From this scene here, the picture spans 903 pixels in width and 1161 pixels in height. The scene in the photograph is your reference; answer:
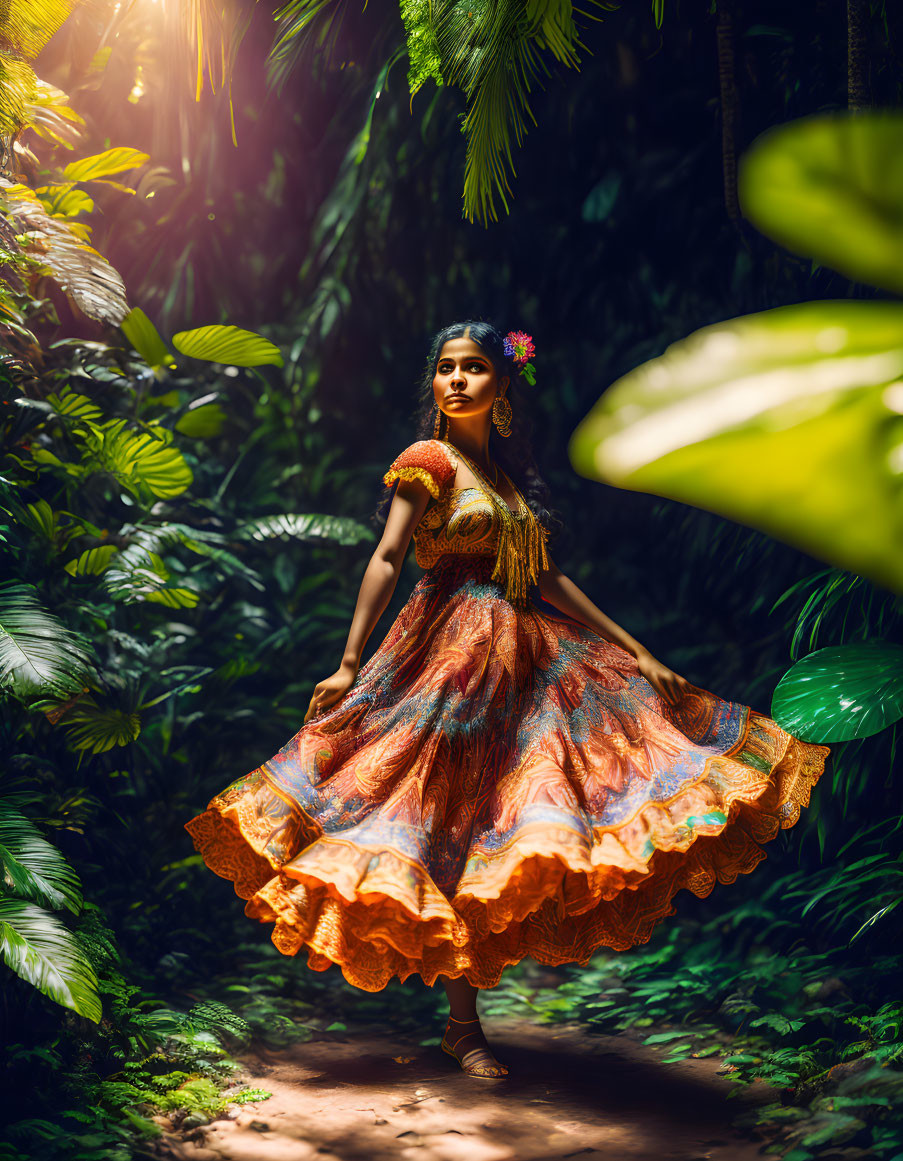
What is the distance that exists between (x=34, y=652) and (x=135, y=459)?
874 millimetres

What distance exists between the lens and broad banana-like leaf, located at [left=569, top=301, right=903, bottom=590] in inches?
9.9

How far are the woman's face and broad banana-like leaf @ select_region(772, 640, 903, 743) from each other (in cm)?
111

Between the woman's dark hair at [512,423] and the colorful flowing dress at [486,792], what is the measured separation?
153 millimetres

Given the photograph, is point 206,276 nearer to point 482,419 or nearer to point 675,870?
point 482,419

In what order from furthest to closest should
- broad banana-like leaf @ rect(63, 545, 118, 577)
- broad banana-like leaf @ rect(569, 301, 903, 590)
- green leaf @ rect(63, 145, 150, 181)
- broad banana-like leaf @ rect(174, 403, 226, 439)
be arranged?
broad banana-like leaf @ rect(174, 403, 226, 439) < green leaf @ rect(63, 145, 150, 181) < broad banana-like leaf @ rect(63, 545, 118, 577) < broad banana-like leaf @ rect(569, 301, 903, 590)

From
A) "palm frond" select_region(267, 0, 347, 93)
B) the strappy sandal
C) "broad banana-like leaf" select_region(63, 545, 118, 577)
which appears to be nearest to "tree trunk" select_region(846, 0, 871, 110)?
"palm frond" select_region(267, 0, 347, 93)

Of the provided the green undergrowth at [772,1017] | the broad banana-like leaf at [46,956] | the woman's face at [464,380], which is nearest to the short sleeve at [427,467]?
the woman's face at [464,380]

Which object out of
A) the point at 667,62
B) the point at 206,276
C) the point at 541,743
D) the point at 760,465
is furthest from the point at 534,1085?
the point at 667,62

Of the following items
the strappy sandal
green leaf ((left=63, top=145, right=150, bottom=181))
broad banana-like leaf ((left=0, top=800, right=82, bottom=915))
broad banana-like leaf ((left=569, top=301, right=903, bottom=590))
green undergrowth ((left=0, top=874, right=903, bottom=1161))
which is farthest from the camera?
green leaf ((left=63, top=145, right=150, bottom=181))

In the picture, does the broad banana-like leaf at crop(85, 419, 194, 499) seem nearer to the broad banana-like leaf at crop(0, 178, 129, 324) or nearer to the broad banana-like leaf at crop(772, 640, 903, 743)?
the broad banana-like leaf at crop(0, 178, 129, 324)

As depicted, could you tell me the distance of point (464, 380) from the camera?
2621 mm

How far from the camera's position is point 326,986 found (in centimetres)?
320

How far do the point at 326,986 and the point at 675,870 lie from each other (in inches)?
61.6

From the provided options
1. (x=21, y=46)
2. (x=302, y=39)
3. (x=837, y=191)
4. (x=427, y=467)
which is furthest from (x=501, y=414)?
(x=837, y=191)
